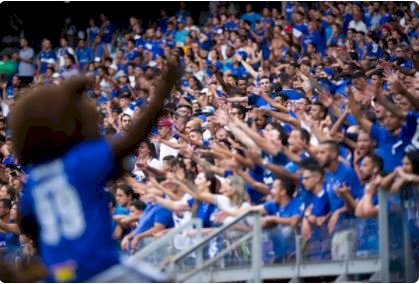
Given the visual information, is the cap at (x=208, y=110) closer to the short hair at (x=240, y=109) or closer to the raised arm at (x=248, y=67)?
the short hair at (x=240, y=109)

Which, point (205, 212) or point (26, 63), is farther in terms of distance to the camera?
point (26, 63)

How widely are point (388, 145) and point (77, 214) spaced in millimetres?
3316

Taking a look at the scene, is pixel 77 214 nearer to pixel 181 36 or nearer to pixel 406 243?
pixel 406 243

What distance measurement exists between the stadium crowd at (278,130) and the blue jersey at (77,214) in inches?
9.9

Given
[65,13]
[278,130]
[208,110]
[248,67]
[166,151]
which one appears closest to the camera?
[278,130]

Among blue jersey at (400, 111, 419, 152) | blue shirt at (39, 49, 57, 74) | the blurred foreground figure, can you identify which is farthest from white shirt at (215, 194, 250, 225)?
blue shirt at (39, 49, 57, 74)

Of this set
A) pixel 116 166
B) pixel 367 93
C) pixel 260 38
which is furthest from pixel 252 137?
pixel 260 38

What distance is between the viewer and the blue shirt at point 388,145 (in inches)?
259

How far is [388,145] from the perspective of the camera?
672 centimetres

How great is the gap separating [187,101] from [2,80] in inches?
228

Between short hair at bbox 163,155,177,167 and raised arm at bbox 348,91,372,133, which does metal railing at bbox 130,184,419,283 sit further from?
short hair at bbox 163,155,177,167

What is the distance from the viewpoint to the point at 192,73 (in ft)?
44.2

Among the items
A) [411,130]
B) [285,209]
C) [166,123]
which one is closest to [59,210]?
[285,209]

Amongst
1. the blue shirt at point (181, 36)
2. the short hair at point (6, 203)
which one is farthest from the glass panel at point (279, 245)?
→ the blue shirt at point (181, 36)
